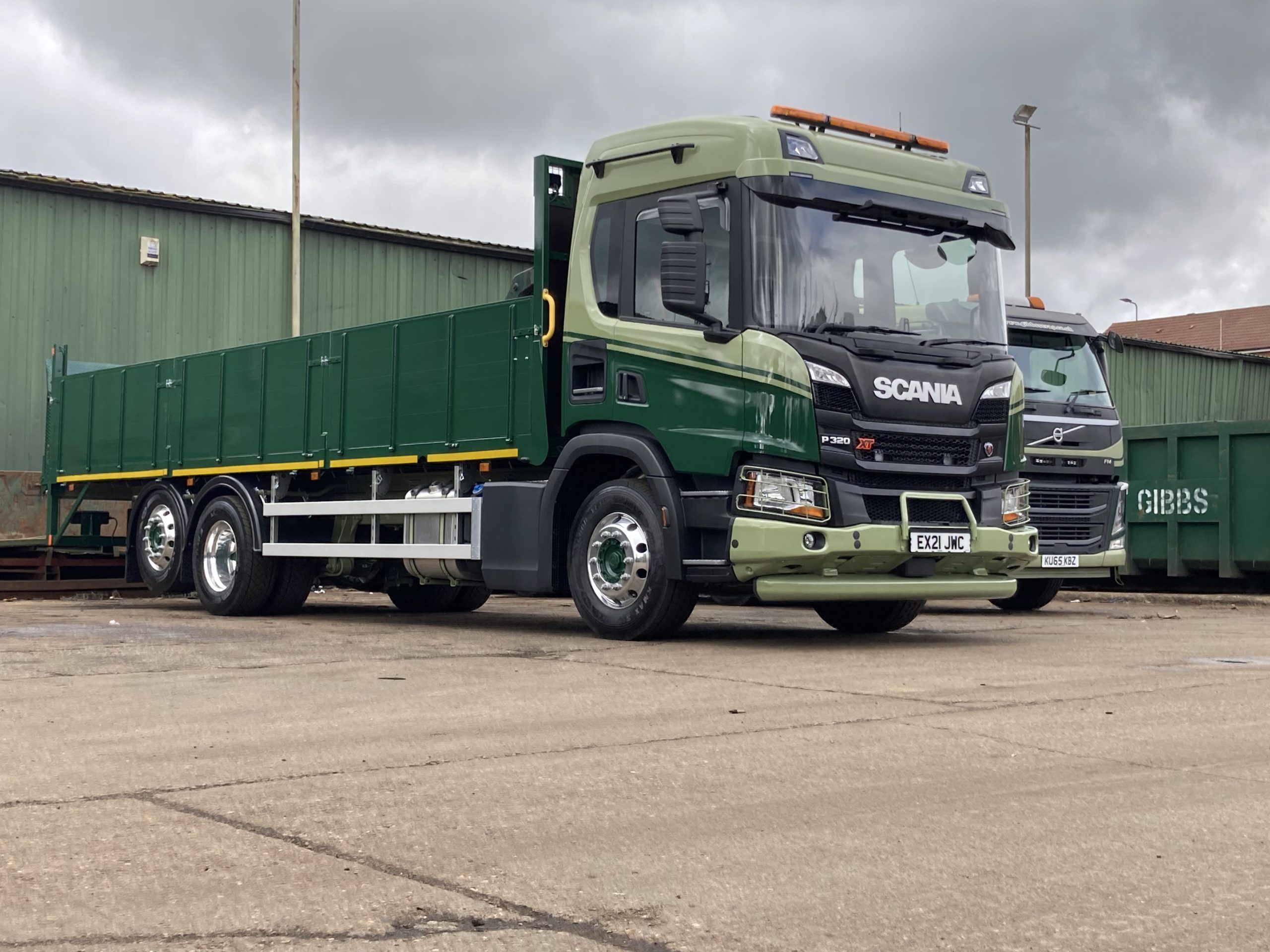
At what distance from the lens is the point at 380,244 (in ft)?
89.8

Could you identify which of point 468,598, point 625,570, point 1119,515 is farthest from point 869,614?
point 468,598

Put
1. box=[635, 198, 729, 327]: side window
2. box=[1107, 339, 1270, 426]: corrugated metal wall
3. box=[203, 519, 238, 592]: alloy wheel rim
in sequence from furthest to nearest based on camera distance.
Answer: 1. box=[1107, 339, 1270, 426]: corrugated metal wall
2. box=[203, 519, 238, 592]: alloy wheel rim
3. box=[635, 198, 729, 327]: side window

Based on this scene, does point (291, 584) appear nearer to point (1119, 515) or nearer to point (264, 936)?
point (1119, 515)

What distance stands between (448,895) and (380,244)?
80.1 ft

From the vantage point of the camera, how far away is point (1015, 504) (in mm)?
11008

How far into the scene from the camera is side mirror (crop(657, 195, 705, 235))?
33.2ft

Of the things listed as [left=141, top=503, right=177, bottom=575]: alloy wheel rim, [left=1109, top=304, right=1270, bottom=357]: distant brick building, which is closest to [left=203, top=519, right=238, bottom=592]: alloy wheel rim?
[left=141, top=503, right=177, bottom=575]: alloy wheel rim

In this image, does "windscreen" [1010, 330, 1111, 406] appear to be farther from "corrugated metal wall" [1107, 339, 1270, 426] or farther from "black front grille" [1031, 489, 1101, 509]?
"corrugated metal wall" [1107, 339, 1270, 426]

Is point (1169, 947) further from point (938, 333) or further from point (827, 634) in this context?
point (827, 634)

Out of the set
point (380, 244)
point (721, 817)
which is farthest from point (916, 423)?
point (380, 244)

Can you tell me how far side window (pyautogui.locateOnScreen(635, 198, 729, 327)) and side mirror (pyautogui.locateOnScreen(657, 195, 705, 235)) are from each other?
162 millimetres

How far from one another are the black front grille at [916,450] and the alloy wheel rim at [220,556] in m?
6.90

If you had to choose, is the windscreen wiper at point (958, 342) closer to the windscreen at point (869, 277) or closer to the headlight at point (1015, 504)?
the windscreen at point (869, 277)

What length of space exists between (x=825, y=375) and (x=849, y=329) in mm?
461
